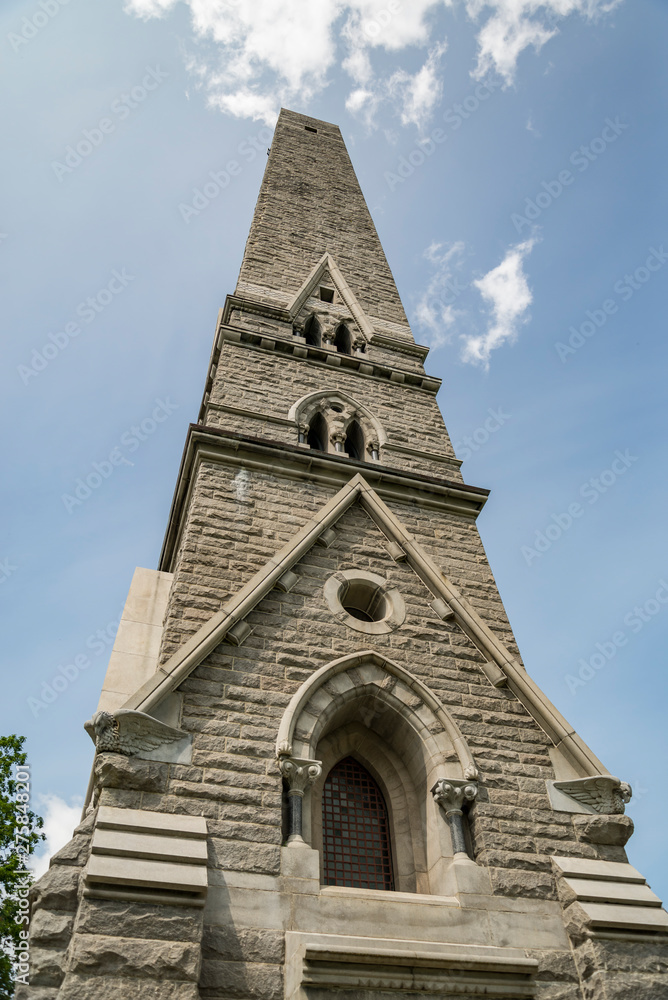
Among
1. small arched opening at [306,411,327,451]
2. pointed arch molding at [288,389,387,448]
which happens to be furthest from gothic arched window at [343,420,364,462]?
small arched opening at [306,411,327,451]

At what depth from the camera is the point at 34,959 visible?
5.47m

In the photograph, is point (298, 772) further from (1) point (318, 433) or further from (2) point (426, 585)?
(1) point (318, 433)

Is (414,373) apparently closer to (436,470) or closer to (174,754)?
(436,470)

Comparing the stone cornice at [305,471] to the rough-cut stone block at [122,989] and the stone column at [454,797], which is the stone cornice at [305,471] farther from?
the rough-cut stone block at [122,989]

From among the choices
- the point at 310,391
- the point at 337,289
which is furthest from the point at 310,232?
the point at 310,391

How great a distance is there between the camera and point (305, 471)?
36.9 feet

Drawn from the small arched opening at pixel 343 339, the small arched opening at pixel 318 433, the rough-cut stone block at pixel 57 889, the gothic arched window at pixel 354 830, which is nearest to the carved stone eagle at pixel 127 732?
the rough-cut stone block at pixel 57 889

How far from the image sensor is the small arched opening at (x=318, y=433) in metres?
13.2

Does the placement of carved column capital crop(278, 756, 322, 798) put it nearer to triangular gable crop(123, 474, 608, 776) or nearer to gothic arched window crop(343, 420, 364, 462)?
triangular gable crop(123, 474, 608, 776)

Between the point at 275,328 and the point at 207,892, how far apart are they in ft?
36.4

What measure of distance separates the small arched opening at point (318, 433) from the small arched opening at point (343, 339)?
305 centimetres

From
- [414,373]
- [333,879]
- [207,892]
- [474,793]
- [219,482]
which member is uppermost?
[414,373]

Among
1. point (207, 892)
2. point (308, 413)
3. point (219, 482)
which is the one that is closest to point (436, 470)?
point (308, 413)

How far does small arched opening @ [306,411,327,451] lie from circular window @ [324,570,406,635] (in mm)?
4026
